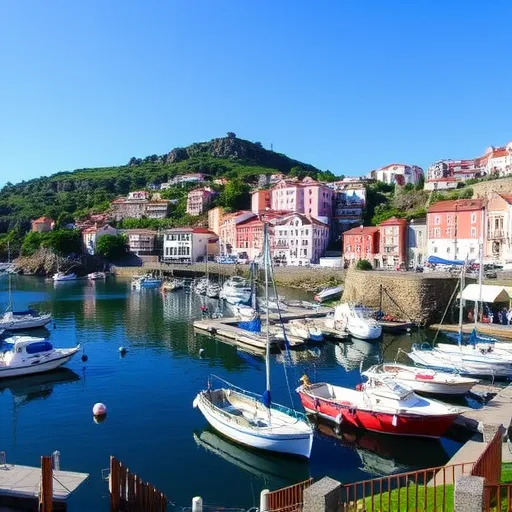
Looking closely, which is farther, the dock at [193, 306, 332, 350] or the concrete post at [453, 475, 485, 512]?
the dock at [193, 306, 332, 350]

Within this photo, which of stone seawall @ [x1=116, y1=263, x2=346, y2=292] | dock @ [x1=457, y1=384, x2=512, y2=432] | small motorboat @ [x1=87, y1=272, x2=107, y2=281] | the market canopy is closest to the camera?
dock @ [x1=457, y1=384, x2=512, y2=432]

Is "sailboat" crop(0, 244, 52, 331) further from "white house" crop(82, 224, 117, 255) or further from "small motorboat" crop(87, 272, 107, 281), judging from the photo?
"white house" crop(82, 224, 117, 255)

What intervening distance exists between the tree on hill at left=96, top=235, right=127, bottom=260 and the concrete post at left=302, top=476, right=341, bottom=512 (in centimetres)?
10926

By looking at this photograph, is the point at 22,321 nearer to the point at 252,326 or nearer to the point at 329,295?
the point at 252,326

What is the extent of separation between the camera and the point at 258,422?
20.2 meters

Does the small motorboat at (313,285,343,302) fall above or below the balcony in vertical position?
below

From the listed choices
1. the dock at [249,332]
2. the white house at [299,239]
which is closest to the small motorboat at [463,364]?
the dock at [249,332]

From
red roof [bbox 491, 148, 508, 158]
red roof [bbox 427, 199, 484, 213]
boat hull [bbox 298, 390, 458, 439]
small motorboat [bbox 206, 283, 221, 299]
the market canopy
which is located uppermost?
red roof [bbox 491, 148, 508, 158]

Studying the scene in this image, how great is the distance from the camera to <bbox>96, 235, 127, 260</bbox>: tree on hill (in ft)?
370

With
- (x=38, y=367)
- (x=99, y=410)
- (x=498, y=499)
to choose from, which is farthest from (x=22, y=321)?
(x=498, y=499)

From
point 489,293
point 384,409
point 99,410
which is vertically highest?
point 489,293

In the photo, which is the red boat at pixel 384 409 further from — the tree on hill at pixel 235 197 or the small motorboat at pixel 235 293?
the tree on hill at pixel 235 197

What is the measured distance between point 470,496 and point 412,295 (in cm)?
3993

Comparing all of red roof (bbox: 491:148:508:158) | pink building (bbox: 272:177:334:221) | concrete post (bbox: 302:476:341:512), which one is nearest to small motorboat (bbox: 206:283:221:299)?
pink building (bbox: 272:177:334:221)
